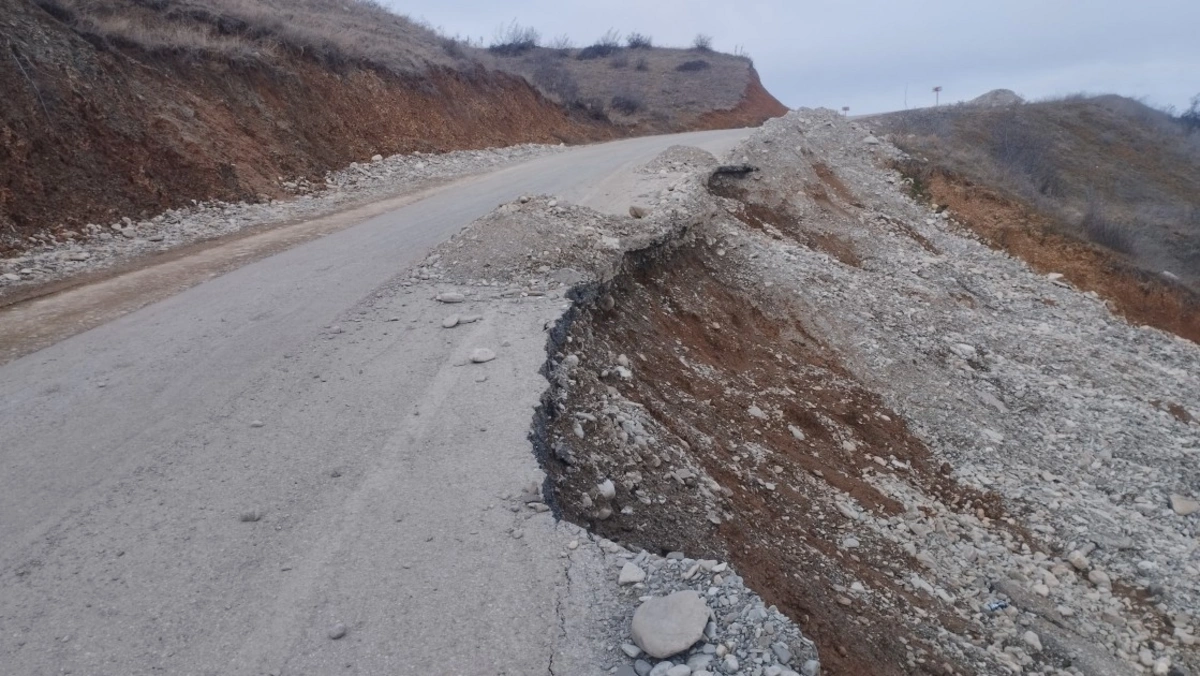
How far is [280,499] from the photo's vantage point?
392 centimetres

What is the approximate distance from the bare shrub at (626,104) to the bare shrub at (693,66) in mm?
8385

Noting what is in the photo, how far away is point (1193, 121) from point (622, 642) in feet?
166

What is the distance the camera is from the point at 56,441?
14.9 feet

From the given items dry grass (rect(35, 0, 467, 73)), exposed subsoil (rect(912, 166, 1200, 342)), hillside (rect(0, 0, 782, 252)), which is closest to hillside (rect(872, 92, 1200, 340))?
exposed subsoil (rect(912, 166, 1200, 342))

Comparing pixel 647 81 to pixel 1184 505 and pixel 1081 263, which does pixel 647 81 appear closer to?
pixel 1081 263

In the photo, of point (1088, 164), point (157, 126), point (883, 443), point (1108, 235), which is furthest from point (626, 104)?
point (883, 443)

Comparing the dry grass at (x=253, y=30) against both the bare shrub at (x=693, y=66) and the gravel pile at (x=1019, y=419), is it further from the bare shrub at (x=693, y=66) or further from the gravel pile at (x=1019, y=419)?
the bare shrub at (x=693, y=66)

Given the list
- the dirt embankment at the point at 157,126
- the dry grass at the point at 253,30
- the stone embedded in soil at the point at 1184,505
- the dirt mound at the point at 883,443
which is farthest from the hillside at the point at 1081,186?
the dry grass at the point at 253,30

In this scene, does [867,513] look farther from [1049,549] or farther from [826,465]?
[1049,549]

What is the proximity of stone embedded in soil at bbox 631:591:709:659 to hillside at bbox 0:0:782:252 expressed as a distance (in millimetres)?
9376

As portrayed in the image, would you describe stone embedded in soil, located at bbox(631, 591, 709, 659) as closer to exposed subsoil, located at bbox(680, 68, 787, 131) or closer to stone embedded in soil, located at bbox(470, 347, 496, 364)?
stone embedded in soil, located at bbox(470, 347, 496, 364)

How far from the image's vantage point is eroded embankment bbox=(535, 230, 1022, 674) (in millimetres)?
4148

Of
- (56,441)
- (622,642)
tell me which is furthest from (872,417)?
(56,441)

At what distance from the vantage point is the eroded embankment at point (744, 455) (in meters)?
4.15
